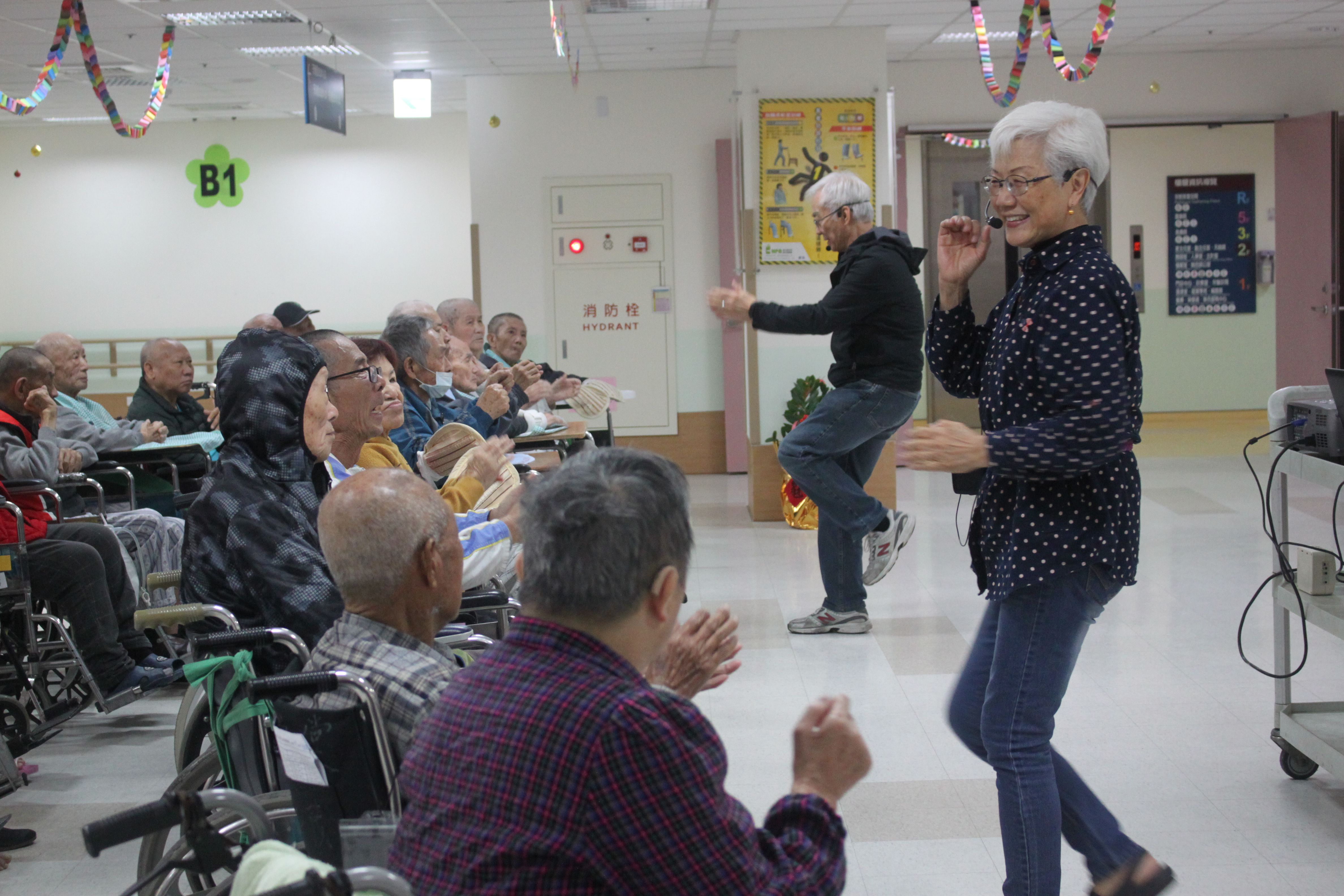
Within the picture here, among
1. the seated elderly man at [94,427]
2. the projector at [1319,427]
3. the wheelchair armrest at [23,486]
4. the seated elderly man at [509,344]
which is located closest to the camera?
the projector at [1319,427]

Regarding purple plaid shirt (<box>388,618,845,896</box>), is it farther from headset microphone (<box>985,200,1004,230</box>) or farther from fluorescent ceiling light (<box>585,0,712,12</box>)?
fluorescent ceiling light (<box>585,0,712,12</box>)

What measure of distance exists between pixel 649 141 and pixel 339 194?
457 cm

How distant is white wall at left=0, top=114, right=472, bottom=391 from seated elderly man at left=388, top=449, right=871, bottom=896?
11387 millimetres

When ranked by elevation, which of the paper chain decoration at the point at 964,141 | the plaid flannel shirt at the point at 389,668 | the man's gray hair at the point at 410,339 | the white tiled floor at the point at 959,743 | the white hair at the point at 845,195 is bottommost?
the white tiled floor at the point at 959,743

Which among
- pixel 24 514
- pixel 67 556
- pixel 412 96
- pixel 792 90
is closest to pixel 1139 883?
pixel 67 556

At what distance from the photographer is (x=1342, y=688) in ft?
A: 12.0

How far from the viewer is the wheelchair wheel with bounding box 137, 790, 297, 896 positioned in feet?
5.35

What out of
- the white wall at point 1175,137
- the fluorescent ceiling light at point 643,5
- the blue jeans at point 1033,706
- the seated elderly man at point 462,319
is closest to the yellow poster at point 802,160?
the fluorescent ceiling light at point 643,5

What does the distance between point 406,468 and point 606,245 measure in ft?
19.9

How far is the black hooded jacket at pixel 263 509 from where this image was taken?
7.16 ft

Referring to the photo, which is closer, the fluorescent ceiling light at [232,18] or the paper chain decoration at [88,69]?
the paper chain decoration at [88,69]

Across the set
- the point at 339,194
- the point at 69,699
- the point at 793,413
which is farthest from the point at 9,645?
the point at 339,194

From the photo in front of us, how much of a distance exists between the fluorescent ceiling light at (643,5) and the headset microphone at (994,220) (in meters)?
5.14

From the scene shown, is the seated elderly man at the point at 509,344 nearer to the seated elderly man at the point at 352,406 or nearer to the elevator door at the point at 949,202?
the seated elderly man at the point at 352,406
